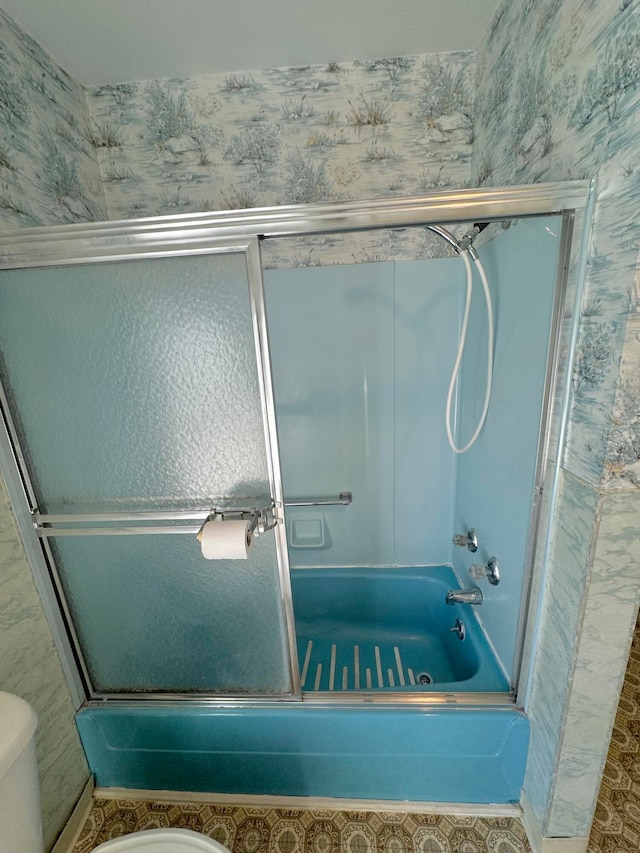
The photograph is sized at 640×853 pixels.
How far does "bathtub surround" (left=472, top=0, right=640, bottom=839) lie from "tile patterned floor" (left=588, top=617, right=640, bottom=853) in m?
0.13

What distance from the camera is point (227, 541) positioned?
2.86ft

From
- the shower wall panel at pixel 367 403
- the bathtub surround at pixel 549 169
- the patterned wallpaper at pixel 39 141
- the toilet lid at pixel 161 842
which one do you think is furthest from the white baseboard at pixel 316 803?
the patterned wallpaper at pixel 39 141

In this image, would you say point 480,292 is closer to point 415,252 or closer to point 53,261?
point 415,252

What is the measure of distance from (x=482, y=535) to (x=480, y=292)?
97 centimetres

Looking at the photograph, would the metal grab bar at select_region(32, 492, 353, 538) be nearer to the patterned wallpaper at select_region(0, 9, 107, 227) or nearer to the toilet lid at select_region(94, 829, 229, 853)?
the toilet lid at select_region(94, 829, 229, 853)


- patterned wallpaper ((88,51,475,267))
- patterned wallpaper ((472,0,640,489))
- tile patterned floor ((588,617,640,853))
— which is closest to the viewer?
patterned wallpaper ((472,0,640,489))

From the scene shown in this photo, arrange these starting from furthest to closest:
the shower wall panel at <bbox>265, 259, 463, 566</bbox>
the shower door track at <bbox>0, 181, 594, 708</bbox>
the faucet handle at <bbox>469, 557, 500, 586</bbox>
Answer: the shower wall panel at <bbox>265, 259, 463, 566</bbox>, the faucet handle at <bbox>469, 557, 500, 586</bbox>, the shower door track at <bbox>0, 181, 594, 708</bbox>

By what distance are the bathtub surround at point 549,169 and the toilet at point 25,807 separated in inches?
12.0

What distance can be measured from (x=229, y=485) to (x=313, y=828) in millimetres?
1112

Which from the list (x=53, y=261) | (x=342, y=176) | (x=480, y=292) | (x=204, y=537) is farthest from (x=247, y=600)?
(x=342, y=176)

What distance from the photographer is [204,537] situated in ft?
2.92

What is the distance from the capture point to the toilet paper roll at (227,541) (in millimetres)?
871

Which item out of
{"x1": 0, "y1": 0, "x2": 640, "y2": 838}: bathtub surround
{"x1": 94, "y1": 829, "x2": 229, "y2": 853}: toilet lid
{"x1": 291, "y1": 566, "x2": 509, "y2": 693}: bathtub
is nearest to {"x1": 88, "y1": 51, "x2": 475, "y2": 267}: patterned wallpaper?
{"x1": 0, "y1": 0, "x2": 640, "y2": 838}: bathtub surround

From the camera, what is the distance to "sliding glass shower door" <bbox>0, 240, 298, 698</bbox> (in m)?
0.87
